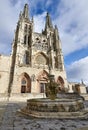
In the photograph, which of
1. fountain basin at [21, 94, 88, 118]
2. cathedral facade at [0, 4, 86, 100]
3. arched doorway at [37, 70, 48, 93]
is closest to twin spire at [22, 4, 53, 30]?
cathedral facade at [0, 4, 86, 100]

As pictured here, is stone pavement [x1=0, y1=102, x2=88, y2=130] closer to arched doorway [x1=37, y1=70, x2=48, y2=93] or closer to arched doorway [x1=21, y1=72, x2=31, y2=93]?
arched doorway [x1=21, y1=72, x2=31, y2=93]

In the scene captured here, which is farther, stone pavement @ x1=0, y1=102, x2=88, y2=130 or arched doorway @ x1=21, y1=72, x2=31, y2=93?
arched doorway @ x1=21, y1=72, x2=31, y2=93

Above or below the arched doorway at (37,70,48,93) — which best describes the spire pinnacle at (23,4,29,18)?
above

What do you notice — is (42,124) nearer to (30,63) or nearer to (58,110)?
(58,110)

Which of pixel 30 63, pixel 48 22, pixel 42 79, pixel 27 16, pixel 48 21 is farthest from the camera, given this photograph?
pixel 48 21

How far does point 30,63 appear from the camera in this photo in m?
29.9

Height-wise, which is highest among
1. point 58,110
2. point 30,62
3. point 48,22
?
point 48,22

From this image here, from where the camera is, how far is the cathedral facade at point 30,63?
82.4 feet

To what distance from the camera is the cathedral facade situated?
82.4ft

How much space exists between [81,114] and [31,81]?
2103cm

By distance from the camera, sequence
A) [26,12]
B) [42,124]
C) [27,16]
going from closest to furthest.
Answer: [42,124]
[27,16]
[26,12]

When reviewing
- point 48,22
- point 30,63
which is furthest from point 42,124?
point 48,22

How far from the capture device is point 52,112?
5.45 m

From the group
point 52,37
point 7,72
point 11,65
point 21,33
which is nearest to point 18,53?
point 11,65
